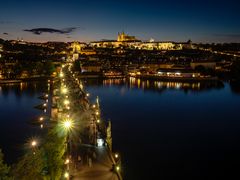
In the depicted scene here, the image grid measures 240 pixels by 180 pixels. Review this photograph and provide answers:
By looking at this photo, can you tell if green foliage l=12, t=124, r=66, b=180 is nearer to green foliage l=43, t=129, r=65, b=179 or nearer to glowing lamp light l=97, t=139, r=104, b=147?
green foliage l=43, t=129, r=65, b=179

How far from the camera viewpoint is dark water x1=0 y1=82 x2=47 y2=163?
5238mm

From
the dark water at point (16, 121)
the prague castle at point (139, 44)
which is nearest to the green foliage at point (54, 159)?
the dark water at point (16, 121)

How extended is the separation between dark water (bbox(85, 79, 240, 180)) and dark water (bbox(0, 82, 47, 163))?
1.62m

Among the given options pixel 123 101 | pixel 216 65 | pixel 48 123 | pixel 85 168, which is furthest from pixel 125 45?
pixel 85 168

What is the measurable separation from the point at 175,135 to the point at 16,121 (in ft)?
11.7

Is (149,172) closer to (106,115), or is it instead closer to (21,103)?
(106,115)

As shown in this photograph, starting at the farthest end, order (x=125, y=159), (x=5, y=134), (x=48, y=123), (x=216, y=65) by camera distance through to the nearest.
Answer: (x=216, y=65) < (x=48, y=123) < (x=5, y=134) < (x=125, y=159)

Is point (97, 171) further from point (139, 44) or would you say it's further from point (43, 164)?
point (139, 44)

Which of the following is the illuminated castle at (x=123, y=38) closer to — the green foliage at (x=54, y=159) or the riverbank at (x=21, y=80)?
the riverbank at (x=21, y=80)

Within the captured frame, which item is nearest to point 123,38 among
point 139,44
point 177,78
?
point 139,44

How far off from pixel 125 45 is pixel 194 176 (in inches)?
1712

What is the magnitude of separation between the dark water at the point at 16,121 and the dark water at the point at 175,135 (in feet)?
5.33

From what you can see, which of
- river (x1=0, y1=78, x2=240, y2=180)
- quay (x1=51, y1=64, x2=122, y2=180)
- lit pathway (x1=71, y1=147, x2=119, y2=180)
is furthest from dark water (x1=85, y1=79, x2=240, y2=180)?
lit pathway (x1=71, y1=147, x2=119, y2=180)

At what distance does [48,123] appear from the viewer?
6.56 metres
